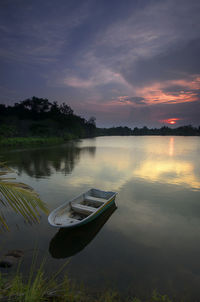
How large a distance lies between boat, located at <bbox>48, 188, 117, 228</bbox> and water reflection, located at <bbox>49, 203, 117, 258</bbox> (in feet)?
1.86

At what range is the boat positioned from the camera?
6968mm

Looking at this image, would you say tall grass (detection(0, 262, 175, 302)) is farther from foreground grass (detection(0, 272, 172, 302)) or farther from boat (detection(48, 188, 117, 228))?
boat (detection(48, 188, 117, 228))

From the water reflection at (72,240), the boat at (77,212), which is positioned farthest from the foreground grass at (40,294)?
the boat at (77,212)

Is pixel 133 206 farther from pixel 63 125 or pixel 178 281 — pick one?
pixel 63 125

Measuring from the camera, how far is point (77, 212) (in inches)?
332

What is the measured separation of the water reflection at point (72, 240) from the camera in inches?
257

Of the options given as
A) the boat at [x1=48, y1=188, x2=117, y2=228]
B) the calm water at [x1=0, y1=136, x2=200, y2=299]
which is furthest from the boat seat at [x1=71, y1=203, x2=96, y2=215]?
the calm water at [x1=0, y1=136, x2=200, y2=299]

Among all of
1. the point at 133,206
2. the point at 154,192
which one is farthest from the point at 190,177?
the point at 133,206

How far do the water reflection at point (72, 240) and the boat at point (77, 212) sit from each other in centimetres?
57

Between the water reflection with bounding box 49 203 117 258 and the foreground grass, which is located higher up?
the foreground grass

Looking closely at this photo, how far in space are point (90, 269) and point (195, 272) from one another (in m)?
3.65

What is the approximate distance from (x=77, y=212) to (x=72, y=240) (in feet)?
4.84

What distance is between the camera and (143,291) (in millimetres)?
4938

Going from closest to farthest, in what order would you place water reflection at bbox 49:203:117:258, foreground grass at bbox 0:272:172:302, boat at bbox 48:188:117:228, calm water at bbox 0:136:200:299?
1. foreground grass at bbox 0:272:172:302
2. calm water at bbox 0:136:200:299
3. water reflection at bbox 49:203:117:258
4. boat at bbox 48:188:117:228
